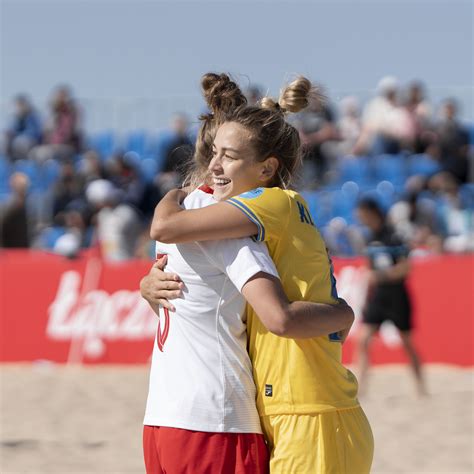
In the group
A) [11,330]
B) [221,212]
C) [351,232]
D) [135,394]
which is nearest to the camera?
[221,212]

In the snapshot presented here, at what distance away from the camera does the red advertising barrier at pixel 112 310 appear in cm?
965

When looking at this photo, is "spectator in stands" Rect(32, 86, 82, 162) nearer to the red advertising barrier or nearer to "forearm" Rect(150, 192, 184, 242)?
the red advertising barrier

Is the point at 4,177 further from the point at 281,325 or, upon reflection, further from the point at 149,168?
the point at 281,325

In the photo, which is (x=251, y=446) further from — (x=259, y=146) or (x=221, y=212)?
(x=259, y=146)

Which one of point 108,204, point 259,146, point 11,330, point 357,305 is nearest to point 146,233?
point 108,204

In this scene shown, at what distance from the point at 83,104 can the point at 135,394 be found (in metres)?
6.20

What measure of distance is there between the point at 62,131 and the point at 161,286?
11.7 metres

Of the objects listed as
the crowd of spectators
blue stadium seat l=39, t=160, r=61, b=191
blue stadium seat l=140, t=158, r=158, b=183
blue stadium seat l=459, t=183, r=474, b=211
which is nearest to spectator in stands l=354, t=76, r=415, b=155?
the crowd of spectators

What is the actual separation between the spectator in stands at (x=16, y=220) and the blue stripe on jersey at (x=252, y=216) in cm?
986

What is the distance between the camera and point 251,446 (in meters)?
2.49

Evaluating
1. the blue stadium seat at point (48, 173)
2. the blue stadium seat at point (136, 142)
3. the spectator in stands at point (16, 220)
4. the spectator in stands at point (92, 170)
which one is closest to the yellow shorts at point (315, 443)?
the spectator in stands at point (16, 220)

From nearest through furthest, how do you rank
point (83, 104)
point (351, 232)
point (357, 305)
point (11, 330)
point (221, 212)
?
point (221, 212) < point (357, 305) < point (11, 330) < point (351, 232) < point (83, 104)

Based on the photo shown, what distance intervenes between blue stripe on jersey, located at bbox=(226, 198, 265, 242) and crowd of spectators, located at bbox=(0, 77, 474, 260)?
885cm

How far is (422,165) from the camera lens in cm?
1297
